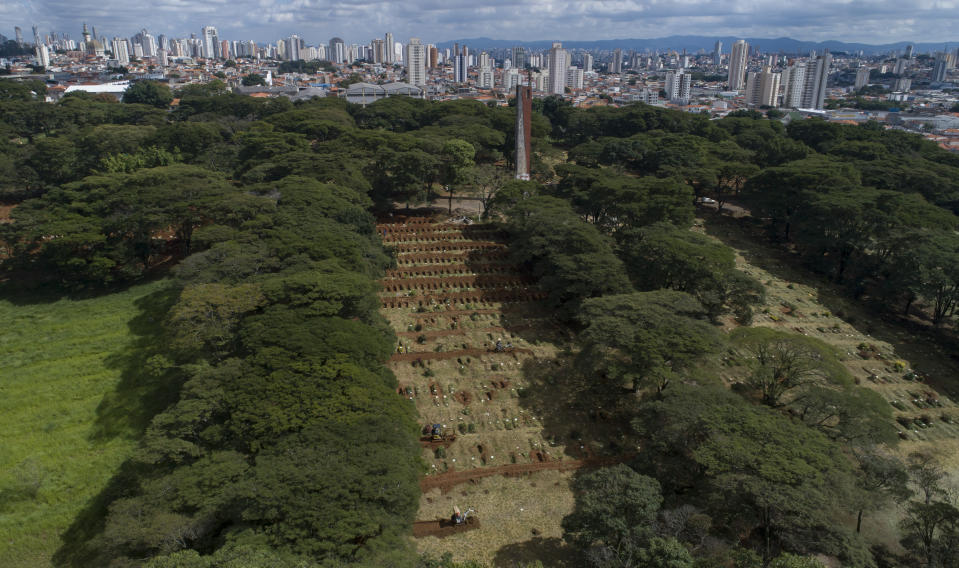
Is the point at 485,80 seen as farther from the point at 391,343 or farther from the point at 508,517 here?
the point at 508,517

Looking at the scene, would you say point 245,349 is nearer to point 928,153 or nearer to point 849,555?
point 849,555

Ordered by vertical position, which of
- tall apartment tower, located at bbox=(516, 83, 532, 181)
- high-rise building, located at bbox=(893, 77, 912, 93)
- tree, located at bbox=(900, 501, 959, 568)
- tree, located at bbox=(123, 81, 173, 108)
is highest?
high-rise building, located at bbox=(893, 77, 912, 93)

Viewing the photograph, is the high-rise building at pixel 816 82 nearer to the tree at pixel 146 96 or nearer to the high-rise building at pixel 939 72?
the high-rise building at pixel 939 72

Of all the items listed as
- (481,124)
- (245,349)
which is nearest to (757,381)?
(245,349)

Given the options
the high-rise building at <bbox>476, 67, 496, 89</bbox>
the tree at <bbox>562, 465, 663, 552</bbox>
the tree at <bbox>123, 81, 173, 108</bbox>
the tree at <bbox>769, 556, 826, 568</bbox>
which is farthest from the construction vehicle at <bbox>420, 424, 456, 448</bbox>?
the high-rise building at <bbox>476, 67, 496, 89</bbox>

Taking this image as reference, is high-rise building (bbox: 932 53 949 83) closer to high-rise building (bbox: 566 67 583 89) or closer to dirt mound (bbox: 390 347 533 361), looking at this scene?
high-rise building (bbox: 566 67 583 89)

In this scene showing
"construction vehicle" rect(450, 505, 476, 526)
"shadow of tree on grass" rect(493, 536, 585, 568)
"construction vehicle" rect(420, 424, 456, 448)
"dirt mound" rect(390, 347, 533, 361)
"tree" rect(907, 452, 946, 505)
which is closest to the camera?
"tree" rect(907, 452, 946, 505)

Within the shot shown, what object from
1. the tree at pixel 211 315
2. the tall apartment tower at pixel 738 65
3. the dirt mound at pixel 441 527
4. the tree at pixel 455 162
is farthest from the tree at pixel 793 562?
the tall apartment tower at pixel 738 65
